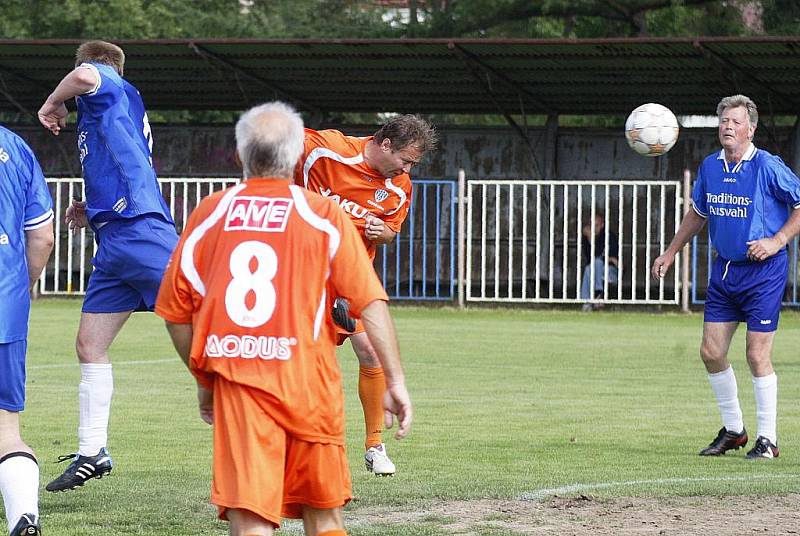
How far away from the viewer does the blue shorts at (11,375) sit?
19.3 ft

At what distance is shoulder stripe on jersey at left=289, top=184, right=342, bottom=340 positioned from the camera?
464 centimetres

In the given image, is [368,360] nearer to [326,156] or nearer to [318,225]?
[326,156]

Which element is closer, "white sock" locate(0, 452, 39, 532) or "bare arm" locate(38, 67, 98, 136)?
"white sock" locate(0, 452, 39, 532)

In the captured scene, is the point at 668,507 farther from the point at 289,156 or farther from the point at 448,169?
the point at 448,169

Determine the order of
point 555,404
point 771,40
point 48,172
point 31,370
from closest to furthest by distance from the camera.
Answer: point 555,404 → point 31,370 → point 771,40 → point 48,172

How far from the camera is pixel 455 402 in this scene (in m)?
12.0

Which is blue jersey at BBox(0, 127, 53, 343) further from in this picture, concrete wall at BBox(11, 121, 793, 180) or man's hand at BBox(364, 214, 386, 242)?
concrete wall at BBox(11, 121, 793, 180)

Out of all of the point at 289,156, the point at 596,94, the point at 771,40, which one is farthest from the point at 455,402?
the point at 596,94

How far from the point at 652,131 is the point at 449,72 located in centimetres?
1086

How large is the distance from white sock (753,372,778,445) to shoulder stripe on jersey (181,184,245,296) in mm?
5571

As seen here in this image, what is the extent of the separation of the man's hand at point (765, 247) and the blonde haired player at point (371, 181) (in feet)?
7.60

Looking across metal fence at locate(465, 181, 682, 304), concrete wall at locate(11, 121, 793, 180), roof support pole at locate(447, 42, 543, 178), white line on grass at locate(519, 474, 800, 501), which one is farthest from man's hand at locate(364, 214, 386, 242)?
concrete wall at locate(11, 121, 793, 180)

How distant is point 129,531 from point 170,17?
1369 inches

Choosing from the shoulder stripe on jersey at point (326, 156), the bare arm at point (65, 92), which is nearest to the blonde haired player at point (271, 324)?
the bare arm at point (65, 92)
